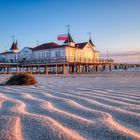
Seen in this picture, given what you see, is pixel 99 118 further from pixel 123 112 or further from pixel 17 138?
pixel 17 138

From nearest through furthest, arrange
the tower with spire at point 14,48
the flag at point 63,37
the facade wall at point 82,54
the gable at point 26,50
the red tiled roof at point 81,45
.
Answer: the facade wall at point 82,54
the red tiled roof at point 81,45
the gable at point 26,50
the flag at point 63,37
the tower with spire at point 14,48

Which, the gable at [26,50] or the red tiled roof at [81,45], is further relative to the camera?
the gable at [26,50]

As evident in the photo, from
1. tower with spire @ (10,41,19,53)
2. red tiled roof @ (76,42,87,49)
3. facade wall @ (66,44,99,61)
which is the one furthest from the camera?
tower with spire @ (10,41,19,53)

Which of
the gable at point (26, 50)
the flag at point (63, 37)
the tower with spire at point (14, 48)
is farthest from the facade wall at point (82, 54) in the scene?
the tower with spire at point (14, 48)

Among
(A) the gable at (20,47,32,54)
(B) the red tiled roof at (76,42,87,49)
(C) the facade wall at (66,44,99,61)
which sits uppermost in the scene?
(B) the red tiled roof at (76,42,87,49)

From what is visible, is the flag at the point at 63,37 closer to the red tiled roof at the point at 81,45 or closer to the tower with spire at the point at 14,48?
the red tiled roof at the point at 81,45

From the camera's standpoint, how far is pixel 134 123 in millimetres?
1979

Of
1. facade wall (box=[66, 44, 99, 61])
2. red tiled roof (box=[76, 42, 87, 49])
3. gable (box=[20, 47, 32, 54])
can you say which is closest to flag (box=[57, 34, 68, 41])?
red tiled roof (box=[76, 42, 87, 49])

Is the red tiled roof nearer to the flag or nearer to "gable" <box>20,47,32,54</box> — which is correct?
the flag

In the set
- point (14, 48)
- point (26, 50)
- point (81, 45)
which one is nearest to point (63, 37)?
Answer: point (81, 45)

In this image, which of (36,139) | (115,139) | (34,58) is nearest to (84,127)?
(115,139)

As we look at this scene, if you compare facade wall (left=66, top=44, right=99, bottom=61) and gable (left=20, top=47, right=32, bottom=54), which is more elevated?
gable (left=20, top=47, right=32, bottom=54)

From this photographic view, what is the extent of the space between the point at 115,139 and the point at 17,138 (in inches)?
25.5

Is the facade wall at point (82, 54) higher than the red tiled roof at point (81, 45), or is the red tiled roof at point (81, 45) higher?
the red tiled roof at point (81, 45)
